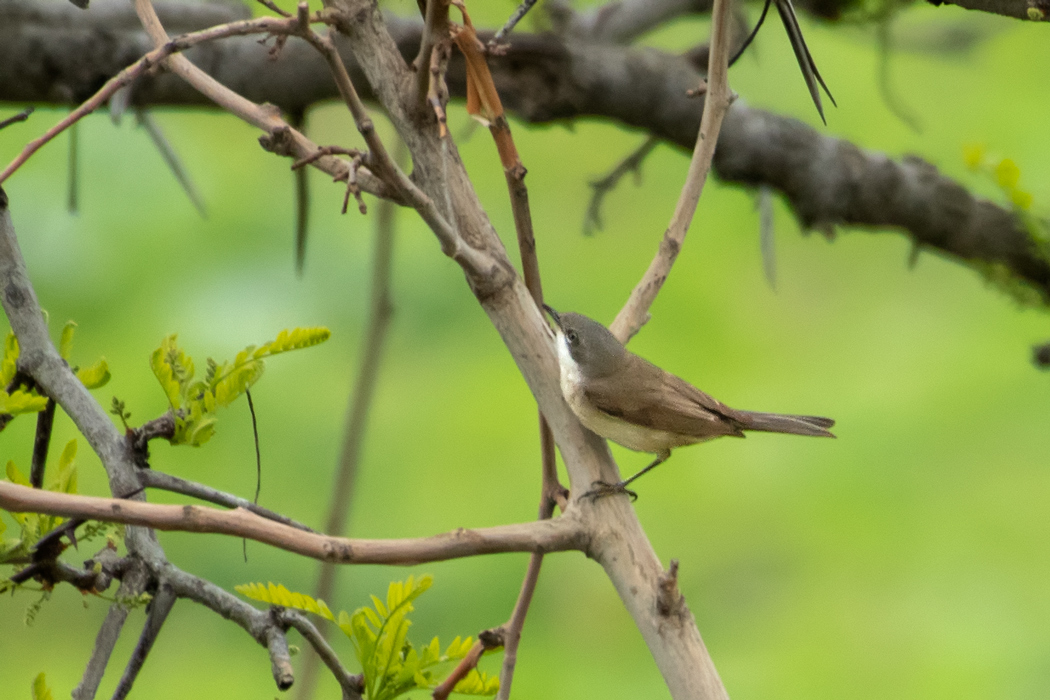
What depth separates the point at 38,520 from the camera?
1.79 ft

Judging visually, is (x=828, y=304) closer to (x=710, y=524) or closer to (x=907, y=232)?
(x=710, y=524)

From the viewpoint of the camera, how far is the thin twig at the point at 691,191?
624mm

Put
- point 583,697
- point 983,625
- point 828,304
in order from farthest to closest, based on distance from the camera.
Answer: point 828,304
point 983,625
point 583,697

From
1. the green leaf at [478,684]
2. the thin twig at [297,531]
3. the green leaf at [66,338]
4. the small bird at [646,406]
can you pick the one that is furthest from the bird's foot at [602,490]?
the green leaf at [66,338]

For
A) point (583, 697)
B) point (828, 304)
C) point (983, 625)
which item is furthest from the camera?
point (828, 304)

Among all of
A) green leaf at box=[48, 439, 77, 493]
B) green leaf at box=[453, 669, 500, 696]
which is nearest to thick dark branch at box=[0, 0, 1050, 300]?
green leaf at box=[48, 439, 77, 493]

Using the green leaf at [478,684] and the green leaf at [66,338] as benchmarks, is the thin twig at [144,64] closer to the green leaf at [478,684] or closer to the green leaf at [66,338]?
the green leaf at [66,338]

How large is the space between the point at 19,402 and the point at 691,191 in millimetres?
448

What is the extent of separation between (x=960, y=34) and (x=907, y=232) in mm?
248

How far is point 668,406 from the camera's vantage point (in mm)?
964

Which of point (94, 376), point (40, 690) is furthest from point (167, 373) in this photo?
point (40, 690)

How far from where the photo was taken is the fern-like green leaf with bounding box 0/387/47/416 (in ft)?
1.71

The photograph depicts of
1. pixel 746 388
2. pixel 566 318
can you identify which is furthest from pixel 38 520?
pixel 746 388

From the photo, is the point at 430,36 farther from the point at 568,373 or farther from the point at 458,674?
the point at 458,674
